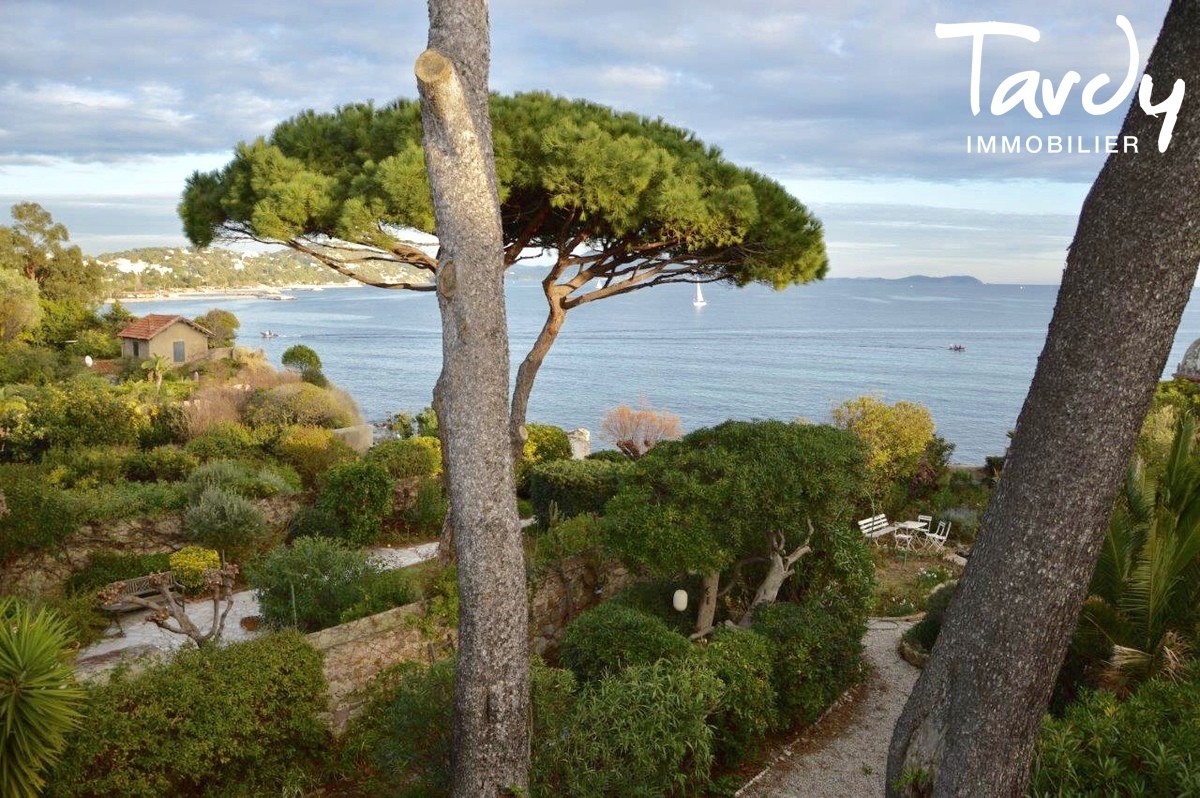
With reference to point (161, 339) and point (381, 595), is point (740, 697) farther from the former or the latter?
point (161, 339)

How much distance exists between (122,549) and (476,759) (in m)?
7.56

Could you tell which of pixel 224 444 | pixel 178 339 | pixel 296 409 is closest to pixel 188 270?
pixel 178 339

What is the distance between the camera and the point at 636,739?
17.7 feet

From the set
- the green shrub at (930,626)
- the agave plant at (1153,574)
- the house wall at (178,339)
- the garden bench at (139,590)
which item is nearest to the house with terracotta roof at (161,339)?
the house wall at (178,339)

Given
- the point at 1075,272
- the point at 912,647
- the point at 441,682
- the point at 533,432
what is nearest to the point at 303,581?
the point at 441,682

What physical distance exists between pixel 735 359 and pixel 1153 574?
7629cm

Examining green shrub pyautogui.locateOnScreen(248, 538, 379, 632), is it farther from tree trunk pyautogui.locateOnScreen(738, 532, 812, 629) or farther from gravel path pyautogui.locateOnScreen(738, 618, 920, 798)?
gravel path pyautogui.locateOnScreen(738, 618, 920, 798)

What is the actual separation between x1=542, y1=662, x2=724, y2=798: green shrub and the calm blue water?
45.3 ft

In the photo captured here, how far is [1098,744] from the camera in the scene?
15.1 feet

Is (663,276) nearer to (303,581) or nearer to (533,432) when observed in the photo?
(533,432)

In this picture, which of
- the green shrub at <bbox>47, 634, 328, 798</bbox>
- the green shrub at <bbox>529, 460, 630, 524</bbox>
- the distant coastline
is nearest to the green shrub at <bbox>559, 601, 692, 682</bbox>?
the green shrub at <bbox>47, 634, 328, 798</bbox>

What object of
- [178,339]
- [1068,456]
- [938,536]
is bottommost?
[938,536]

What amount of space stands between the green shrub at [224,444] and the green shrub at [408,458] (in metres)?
1.91

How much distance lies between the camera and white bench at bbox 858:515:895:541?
13.1m
